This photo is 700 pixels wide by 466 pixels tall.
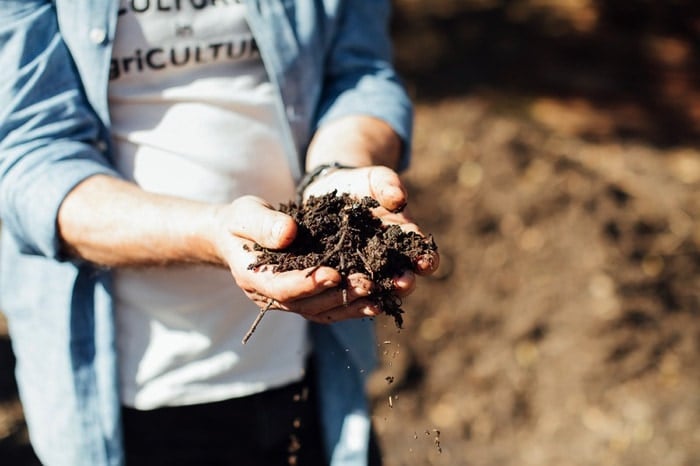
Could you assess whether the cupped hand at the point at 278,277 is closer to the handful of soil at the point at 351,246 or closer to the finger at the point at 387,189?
the handful of soil at the point at 351,246

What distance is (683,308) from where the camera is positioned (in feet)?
13.2

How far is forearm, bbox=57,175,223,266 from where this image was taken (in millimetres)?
1627

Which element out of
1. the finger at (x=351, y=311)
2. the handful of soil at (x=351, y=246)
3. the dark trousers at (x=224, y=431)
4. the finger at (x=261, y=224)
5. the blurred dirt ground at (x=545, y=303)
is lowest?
the blurred dirt ground at (x=545, y=303)

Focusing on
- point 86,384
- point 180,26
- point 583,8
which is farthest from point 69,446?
point 583,8

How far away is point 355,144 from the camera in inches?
→ 74.2

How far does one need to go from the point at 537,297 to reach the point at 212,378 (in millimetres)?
2623

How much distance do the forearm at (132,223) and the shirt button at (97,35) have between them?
294mm

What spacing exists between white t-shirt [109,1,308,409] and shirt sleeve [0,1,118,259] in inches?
5.7

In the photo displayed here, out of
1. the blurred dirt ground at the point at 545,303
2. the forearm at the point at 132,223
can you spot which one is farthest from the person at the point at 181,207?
the blurred dirt ground at the point at 545,303

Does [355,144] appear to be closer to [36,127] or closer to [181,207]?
[181,207]

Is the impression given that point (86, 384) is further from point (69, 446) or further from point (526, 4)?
point (526, 4)

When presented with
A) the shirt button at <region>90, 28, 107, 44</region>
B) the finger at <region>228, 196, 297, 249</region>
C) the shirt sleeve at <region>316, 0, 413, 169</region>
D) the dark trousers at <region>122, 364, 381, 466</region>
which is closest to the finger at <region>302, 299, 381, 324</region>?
the finger at <region>228, 196, 297, 249</region>

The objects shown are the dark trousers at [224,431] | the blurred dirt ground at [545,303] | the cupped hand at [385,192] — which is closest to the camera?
the cupped hand at [385,192]

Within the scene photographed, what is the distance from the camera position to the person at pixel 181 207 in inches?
64.8
